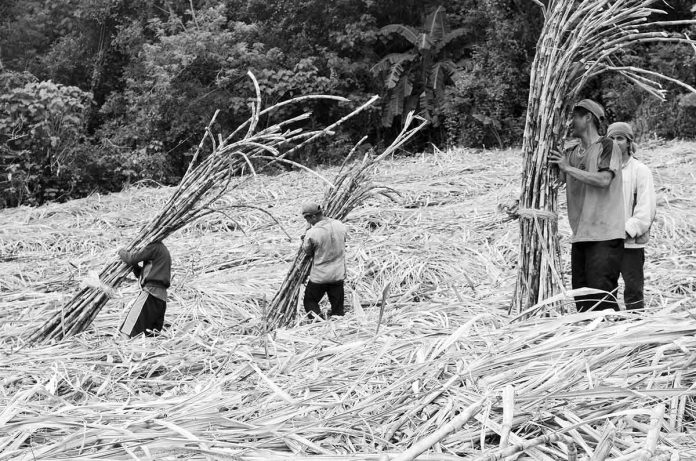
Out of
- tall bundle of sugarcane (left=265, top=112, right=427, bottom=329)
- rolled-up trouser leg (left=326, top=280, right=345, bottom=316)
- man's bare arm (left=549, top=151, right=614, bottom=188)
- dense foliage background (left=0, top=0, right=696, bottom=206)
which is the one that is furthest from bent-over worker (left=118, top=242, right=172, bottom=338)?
dense foliage background (left=0, top=0, right=696, bottom=206)

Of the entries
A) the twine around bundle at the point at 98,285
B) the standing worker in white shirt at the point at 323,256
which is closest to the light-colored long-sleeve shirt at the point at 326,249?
the standing worker in white shirt at the point at 323,256

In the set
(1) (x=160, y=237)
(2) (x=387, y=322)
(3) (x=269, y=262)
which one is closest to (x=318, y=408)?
(2) (x=387, y=322)

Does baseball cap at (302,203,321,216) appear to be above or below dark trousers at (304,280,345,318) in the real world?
above

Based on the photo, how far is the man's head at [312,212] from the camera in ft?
18.4

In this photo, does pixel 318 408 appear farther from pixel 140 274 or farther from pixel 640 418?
pixel 140 274

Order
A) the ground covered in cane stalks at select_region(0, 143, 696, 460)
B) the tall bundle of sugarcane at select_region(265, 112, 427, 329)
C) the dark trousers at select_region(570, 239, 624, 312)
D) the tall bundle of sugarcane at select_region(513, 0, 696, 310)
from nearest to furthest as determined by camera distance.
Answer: the ground covered in cane stalks at select_region(0, 143, 696, 460)
the tall bundle of sugarcane at select_region(513, 0, 696, 310)
the dark trousers at select_region(570, 239, 624, 312)
the tall bundle of sugarcane at select_region(265, 112, 427, 329)

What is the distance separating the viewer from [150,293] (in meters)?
5.11

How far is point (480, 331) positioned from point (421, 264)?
3762 millimetres

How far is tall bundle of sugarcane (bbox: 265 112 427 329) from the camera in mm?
5586

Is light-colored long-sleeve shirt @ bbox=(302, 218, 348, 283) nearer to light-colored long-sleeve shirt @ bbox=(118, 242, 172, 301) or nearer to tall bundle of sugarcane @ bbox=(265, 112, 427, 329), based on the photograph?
tall bundle of sugarcane @ bbox=(265, 112, 427, 329)

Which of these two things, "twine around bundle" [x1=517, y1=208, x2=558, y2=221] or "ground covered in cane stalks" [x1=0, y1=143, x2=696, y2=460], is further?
"twine around bundle" [x1=517, y1=208, x2=558, y2=221]

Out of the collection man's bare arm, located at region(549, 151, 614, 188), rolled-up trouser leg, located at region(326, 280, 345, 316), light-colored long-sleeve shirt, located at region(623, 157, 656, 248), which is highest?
man's bare arm, located at region(549, 151, 614, 188)

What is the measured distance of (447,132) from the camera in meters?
17.7

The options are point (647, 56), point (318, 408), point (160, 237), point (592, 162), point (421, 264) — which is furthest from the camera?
point (647, 56)
